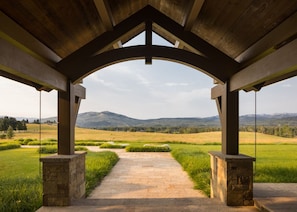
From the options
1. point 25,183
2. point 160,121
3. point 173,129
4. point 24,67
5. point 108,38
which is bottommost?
point 25,183

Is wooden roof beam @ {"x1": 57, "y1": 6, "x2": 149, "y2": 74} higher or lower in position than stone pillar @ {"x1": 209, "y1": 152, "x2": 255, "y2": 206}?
higher

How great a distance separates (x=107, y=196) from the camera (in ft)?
20.6

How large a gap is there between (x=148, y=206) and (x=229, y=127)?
6.60 ft

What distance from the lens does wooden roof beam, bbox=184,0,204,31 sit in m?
4.03

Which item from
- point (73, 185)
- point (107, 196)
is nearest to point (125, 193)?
point (107, 196)

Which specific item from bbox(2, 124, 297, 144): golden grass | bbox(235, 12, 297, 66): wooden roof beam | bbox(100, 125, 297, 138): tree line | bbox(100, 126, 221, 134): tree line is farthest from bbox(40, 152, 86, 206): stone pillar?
bbox(100, 126, 221, 134): tree line

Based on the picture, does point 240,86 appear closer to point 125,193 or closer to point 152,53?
point 152,53

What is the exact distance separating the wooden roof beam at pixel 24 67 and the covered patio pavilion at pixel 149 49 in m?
0.01

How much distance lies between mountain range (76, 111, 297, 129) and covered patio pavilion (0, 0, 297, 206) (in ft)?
26.3

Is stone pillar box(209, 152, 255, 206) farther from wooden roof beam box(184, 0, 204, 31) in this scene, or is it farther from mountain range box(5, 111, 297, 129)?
mountain range box(5, 111, 297, 129)

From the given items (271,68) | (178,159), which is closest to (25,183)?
(271,68)

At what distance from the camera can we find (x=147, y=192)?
662 cm

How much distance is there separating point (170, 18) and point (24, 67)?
288 centimetres

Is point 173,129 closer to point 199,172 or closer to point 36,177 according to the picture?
point 199,172
